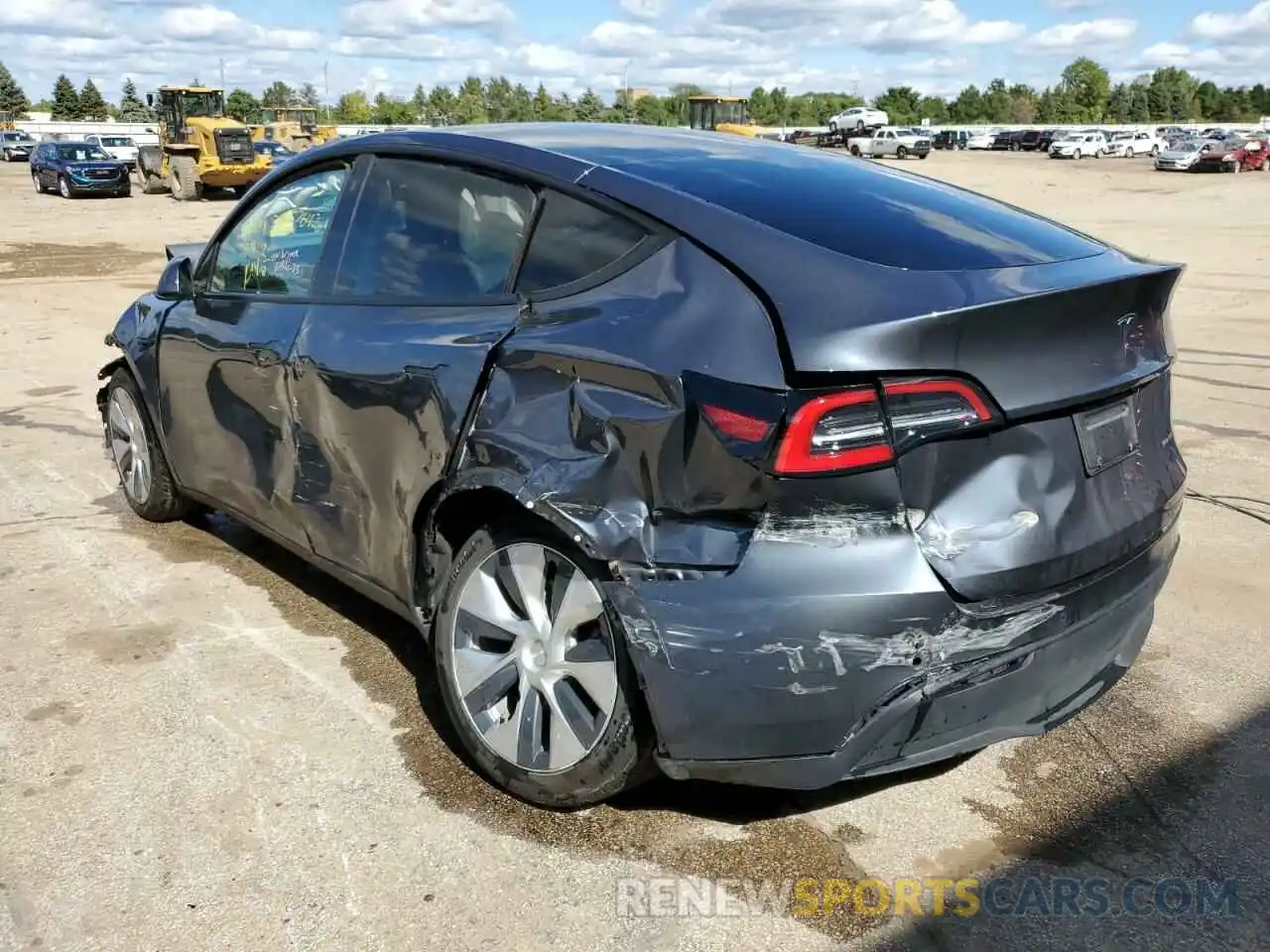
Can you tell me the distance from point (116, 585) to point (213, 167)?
91.0 ft

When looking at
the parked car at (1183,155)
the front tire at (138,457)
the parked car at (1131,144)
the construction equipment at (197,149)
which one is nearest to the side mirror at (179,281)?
the front tire at (138,457)

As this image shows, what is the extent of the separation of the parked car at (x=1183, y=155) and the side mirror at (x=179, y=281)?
5215 cm

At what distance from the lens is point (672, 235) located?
8.55ft

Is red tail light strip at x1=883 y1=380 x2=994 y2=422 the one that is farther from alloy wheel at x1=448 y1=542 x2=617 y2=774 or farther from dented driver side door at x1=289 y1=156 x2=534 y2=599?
dented driver side door at x1=289 y1=156 x2=534 y2=599

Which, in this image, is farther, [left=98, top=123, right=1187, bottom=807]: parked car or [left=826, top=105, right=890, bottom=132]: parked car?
[left=826, top=105, right=890, bottom=132]: parked car

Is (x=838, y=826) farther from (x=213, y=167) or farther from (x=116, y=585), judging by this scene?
(x=213, y=167)

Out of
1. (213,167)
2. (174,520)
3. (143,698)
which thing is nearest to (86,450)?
(174,520)

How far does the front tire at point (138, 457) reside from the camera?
188 inches

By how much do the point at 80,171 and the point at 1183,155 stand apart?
1692 inches

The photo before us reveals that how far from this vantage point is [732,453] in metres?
2.31

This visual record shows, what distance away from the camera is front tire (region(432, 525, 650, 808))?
262cm

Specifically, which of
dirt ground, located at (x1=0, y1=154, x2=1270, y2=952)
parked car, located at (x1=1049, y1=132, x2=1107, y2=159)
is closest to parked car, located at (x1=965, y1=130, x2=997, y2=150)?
parked car, located at (x1=1049, y1=132, x2=1107, y2=159)

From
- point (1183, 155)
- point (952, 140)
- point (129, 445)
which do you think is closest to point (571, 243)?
point (129, 445)

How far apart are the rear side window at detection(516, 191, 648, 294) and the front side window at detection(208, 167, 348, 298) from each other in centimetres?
103
